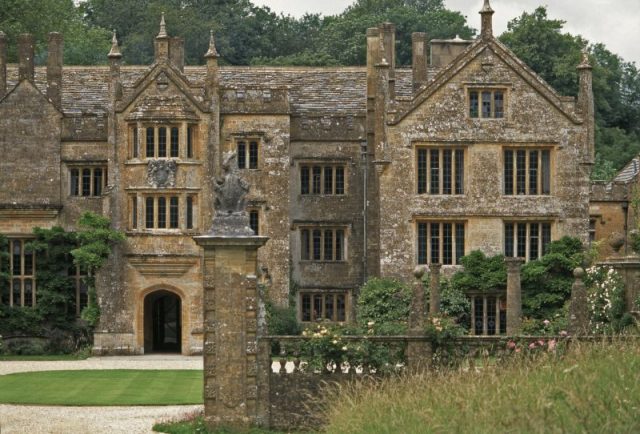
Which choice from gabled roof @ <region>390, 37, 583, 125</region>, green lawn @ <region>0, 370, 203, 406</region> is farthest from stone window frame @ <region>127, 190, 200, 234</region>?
green lawn @ <region>0, 370, 203, 406</region>

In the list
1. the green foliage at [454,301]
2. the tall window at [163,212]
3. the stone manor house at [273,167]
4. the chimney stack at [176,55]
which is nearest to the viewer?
the green foliage at [454,301]

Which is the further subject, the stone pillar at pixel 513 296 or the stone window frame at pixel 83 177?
the stone window frame at pixel 83 177

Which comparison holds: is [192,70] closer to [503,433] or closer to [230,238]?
[230,238]

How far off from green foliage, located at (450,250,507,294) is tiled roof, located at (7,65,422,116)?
6312mm

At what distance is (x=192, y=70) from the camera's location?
52.0 metres

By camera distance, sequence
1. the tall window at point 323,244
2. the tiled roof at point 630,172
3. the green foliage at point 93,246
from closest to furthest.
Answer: the green foliage at point 93,246 → the tall window at point 323,244 → the tiled roof at point 630,172

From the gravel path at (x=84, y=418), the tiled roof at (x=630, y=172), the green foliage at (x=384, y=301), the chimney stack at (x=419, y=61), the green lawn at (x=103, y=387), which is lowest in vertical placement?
the green lawn at (x=103, y=387)

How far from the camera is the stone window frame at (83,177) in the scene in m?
48.2

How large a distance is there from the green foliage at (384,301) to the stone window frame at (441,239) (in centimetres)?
145

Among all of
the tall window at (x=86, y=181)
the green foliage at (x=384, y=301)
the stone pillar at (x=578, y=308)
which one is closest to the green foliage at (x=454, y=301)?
the green foliage at (x=384, y=301)

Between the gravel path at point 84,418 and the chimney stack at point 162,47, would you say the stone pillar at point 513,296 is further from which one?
the gravel path at point 84,418

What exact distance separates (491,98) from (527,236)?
14.2ft

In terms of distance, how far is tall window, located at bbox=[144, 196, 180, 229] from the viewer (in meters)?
46.6

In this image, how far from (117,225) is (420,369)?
23.8m
